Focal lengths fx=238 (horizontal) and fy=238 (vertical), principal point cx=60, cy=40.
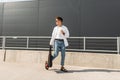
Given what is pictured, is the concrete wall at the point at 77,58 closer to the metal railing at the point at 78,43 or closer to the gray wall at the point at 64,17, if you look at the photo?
the metal railing at the point at 78,43

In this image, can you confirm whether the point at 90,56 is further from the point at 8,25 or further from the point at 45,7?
the point at 8,25

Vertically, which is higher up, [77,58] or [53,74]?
[77,58]

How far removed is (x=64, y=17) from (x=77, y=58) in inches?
137

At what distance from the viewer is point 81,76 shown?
6598mm

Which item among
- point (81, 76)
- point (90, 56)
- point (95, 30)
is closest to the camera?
point (81, 76)

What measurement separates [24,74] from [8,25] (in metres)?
6.32

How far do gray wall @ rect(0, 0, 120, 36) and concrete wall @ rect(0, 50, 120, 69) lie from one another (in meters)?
2.67

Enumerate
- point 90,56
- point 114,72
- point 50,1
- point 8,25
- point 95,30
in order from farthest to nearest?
point 8,25, point 50,1, point 95,30, point 90,56, point 114,72

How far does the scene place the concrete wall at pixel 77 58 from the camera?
8.09 m

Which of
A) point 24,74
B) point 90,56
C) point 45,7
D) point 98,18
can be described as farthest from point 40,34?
point 24,74

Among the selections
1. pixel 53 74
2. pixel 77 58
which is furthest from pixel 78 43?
pixel 53 74

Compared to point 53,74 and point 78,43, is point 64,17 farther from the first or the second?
point 53,74

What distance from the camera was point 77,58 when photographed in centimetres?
851

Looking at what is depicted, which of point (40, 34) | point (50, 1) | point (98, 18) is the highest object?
point (50, 1)
